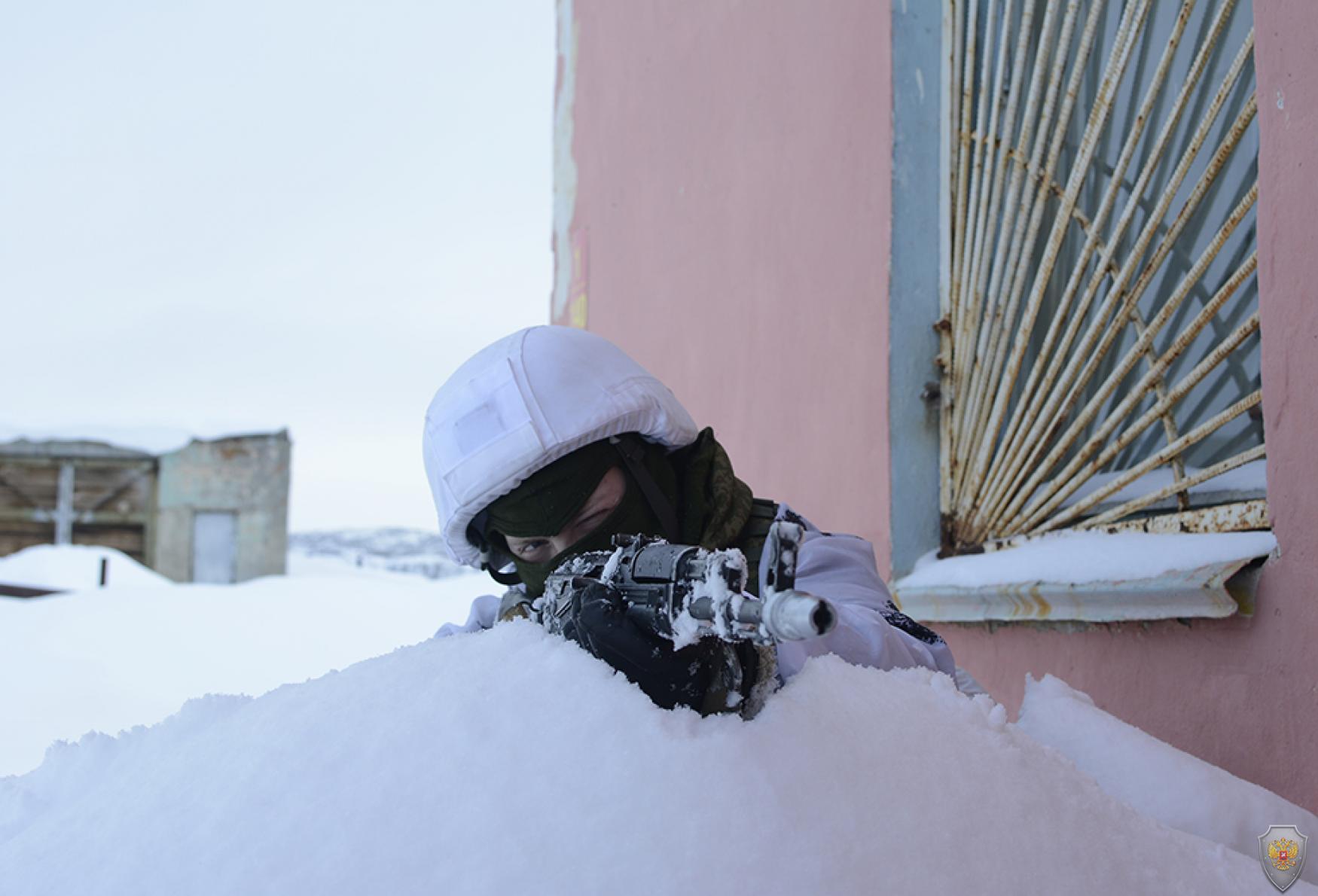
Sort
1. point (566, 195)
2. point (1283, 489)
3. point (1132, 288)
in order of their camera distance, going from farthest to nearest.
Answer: point (566, 195) → point (1132, 288) → point (1283, 489)

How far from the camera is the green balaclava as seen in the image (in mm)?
1574

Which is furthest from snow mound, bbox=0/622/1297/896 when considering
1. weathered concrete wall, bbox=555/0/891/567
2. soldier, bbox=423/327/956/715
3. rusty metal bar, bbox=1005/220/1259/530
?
weathered concrete wall, bbox=555/0/891/567

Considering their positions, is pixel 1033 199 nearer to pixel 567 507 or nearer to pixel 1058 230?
pixel 1058 230

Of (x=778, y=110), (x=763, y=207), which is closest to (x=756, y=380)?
(x=763, y=207)

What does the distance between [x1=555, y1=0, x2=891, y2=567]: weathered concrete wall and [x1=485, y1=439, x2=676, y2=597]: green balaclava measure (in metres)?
0.99

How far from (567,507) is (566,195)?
11.5 feet

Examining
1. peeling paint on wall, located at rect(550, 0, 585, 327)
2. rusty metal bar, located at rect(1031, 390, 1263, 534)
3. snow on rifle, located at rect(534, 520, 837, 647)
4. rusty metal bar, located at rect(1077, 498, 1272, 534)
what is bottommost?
snow on rifle, located at rect(534, 520, 837, 647)

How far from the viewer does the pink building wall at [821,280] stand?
1420mm

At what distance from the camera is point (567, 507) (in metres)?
1.58

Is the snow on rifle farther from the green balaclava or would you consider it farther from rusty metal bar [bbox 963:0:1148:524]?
rusty metal bar [bbox 963:0:1148:524]

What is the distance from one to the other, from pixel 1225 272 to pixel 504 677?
5.24ft

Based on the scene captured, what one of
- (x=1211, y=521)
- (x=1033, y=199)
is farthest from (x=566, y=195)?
(x=1211, y=521)

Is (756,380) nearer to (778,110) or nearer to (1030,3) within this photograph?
(778,110)

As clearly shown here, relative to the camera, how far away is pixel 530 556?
167cm
